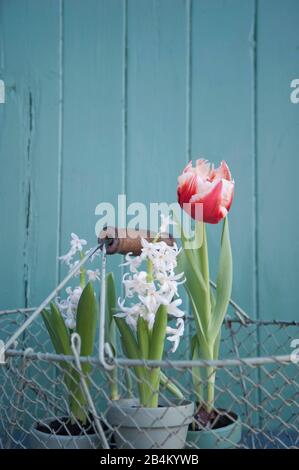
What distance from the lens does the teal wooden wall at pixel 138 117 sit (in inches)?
37.6

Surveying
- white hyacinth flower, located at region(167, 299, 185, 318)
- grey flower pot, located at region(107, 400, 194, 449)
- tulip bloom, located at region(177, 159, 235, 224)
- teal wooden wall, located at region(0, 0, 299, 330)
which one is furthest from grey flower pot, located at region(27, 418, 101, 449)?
teal wooden wall, located at region(0, 0, 299, 330)

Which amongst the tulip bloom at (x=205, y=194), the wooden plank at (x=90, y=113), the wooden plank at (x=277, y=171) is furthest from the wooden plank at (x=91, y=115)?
the tulip bloom at (x=205, y=194)

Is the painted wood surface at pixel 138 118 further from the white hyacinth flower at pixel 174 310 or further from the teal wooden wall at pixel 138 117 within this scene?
the white hyacinth flower at pixel 174 310

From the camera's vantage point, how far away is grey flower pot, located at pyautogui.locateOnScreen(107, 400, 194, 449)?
0.54 metres

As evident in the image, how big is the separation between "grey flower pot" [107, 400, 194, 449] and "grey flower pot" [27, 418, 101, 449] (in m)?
0.04

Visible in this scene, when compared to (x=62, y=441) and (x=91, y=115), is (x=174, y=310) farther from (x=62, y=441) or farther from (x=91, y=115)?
(x=91, y=115)

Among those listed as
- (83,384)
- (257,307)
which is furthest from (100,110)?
(83,384)

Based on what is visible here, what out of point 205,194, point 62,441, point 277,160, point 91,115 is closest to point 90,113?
point 91,115

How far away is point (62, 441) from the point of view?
1.89 feet

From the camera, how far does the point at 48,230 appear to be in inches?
38.0

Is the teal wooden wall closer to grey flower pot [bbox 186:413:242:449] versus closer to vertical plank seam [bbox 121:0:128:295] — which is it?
vertical plank seam [bbox 121:0:128:295]
